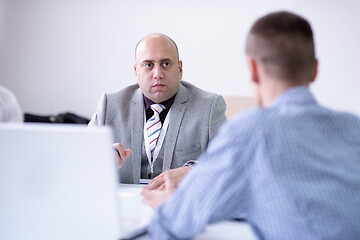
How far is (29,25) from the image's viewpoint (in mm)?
5082

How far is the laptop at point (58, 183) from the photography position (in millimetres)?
874

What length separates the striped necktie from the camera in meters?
2.15

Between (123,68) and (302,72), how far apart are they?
13.2 ft

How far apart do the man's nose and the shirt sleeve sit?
4.35 ft

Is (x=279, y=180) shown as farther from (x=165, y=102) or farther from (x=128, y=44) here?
(x=128, y=44)

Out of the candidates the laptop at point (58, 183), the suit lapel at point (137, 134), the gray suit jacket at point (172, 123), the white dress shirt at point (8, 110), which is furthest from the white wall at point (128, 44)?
the laptop at point (58, 183)

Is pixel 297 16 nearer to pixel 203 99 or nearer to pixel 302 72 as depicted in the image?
pixel 302 72

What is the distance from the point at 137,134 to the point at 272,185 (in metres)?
1.35

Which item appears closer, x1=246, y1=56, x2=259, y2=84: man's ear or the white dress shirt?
x1=246, y1=56, x2=259, y2=84: man's ear

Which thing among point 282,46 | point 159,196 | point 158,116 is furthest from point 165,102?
point 282,46

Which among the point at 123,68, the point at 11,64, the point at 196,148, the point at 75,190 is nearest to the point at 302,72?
the point at 75,190

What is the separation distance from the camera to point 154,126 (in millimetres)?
2203

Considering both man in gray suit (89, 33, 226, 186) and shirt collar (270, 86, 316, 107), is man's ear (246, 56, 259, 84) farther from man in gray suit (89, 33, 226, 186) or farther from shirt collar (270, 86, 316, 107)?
man in gray suit (89, 33, 226, 186)

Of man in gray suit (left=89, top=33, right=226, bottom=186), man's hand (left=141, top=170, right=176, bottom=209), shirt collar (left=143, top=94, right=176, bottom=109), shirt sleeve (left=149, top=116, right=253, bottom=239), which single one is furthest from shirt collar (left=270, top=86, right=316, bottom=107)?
shirt collar (left=143, top=94, right=176, bottom=109)
